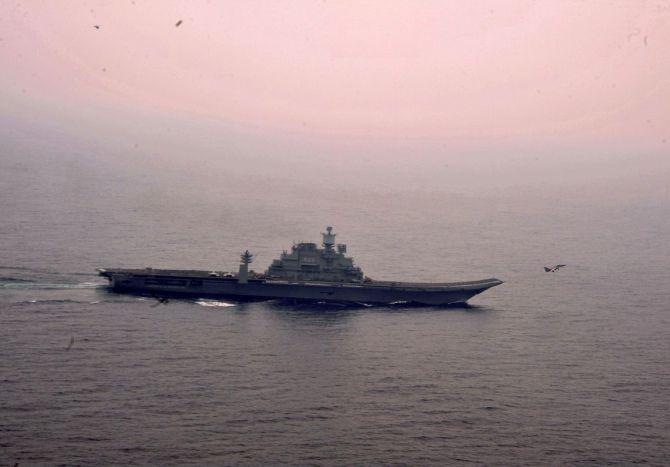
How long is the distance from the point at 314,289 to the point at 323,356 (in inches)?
708

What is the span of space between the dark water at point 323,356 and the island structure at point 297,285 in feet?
7.07

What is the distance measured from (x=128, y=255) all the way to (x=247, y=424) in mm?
42866

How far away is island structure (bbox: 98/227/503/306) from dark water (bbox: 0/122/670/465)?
216cm

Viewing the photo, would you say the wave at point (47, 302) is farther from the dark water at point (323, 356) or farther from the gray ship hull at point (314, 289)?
the gray ship hull at point (314, 289)

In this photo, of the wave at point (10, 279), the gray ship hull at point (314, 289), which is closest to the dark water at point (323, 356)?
the wave at point (10, 279)

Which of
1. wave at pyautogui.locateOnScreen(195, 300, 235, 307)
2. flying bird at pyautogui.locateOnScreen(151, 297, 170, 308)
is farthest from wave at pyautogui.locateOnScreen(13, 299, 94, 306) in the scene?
wave at pyautogui.locateOnScreen(195, 300, 235, 307)

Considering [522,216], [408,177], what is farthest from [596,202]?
[408,177]

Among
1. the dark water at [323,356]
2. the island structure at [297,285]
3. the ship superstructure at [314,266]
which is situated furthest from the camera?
the ship superstructure at [314,266]

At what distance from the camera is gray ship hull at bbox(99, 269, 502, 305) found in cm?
6969

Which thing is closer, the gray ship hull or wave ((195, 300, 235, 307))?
wave ((195, 300, 235, 307))

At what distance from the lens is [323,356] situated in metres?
53.6

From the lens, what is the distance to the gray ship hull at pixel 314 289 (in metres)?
69.7

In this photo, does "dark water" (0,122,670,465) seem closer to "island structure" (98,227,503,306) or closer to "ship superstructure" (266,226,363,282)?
"island structure" (98,227,503,306)

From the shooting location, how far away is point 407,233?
105250 mm
